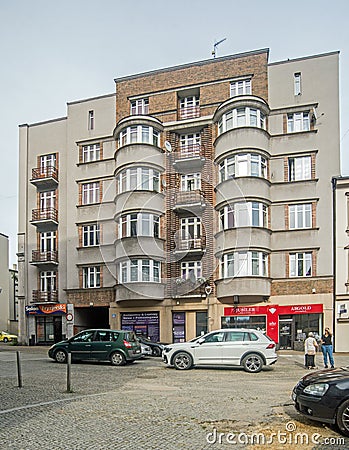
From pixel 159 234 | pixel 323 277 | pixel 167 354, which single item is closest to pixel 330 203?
pixel 323 277

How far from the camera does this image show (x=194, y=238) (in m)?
35.0

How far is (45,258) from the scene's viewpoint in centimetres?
3922

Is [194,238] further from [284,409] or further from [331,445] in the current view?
[331,445]

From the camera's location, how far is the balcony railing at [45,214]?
39472 mm

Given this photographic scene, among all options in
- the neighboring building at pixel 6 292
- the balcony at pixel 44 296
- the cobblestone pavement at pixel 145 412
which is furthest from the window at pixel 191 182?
the neighboring building at pixel 6 292

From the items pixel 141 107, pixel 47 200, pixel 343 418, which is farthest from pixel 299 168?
pixel 343 418

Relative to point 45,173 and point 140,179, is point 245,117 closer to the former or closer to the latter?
point 140,179

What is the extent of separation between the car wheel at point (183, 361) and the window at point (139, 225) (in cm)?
1531

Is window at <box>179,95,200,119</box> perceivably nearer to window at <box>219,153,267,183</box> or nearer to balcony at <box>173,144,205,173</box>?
balcony at <box>173,144,205,173</box>

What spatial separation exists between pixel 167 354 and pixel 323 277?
14.5 metres

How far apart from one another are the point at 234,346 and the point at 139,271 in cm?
1523

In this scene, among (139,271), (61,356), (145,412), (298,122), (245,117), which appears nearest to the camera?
(145,412)

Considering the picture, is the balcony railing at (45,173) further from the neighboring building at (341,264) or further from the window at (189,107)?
the neighboring building at (341,264)

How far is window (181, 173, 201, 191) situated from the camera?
35.7 m
